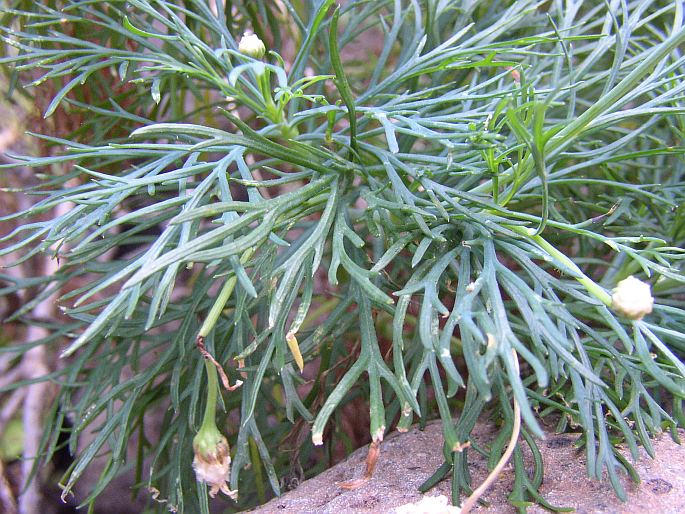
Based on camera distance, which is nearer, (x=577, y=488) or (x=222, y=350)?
(x=577, y=488)

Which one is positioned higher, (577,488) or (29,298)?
(29,298)

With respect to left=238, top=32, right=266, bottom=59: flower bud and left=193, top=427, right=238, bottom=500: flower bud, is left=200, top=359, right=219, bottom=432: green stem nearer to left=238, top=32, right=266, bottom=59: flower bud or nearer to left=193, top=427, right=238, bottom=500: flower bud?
left=193, top=427, right=238, bottom=500: flower bud

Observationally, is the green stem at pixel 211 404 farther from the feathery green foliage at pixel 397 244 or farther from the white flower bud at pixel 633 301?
the white flower bud at pixel 633 301

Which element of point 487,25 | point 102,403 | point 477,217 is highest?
point 487,25

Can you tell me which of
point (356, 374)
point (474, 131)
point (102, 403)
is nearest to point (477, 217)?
point (474, 131)

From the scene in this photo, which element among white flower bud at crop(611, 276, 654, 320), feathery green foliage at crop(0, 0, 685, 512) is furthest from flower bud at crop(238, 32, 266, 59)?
white flower bud at crop(611, 276, 654, 320)

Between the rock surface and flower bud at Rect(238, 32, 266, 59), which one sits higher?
flower bud at Rect(238, 32, 266, 59)

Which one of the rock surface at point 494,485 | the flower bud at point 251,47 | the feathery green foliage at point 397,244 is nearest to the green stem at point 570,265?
the feathery green foliage at point 397,244

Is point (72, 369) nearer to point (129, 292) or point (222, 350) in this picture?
point (222, 350)

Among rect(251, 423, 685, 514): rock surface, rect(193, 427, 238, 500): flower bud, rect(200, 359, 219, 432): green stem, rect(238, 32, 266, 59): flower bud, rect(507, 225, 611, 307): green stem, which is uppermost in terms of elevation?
rect(238, 32, 266, 59): flower bud
